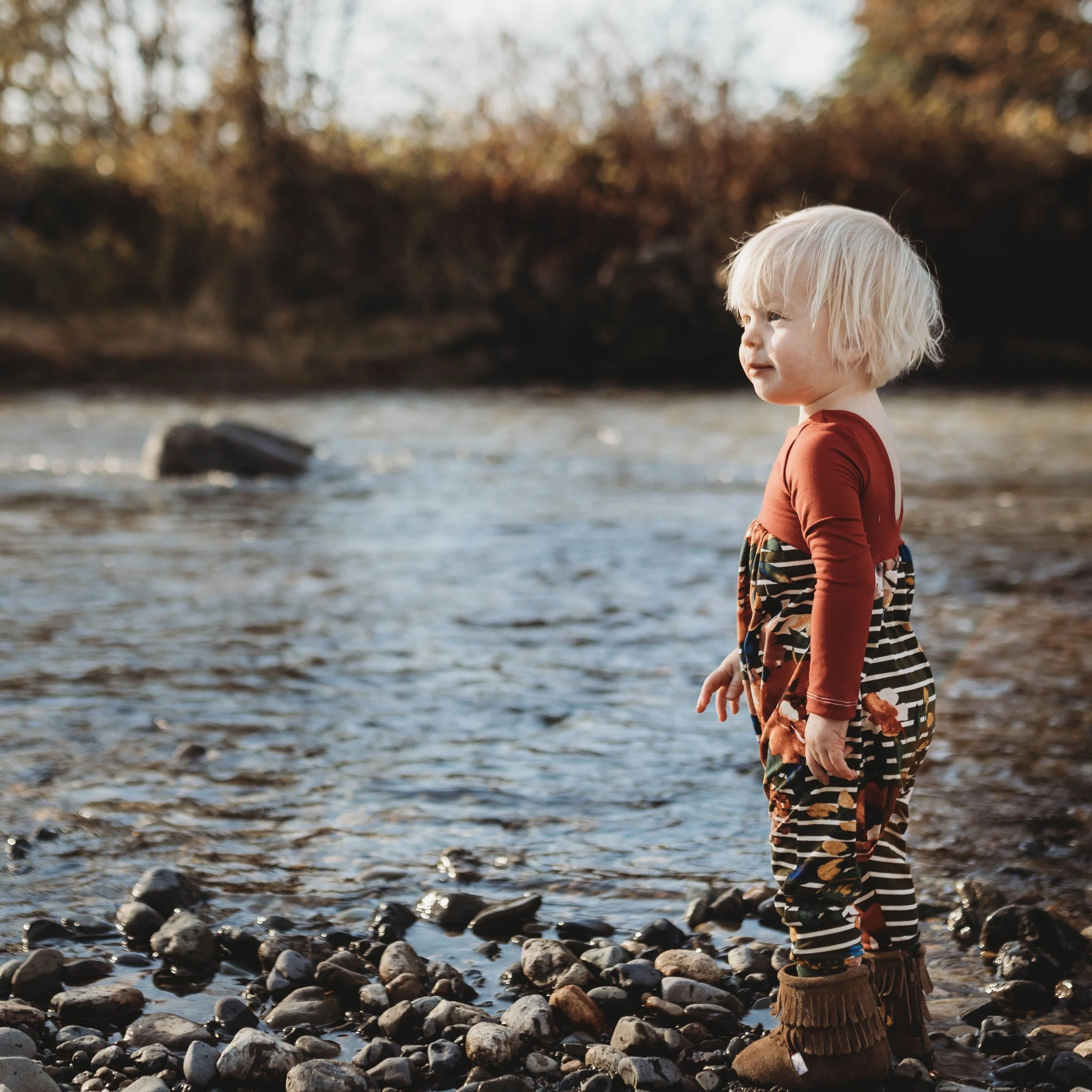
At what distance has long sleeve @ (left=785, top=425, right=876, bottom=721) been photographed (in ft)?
6.39

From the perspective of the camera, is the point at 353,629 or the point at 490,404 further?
the point at 490,404

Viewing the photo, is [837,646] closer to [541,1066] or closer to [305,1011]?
[541,1066]

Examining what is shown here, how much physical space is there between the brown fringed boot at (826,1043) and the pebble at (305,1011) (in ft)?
1.99

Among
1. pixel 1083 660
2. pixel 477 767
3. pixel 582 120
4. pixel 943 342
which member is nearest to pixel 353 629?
pixel 477 767

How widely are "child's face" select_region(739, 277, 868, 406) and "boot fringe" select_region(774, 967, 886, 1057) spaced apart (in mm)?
870

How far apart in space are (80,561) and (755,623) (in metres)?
4.51

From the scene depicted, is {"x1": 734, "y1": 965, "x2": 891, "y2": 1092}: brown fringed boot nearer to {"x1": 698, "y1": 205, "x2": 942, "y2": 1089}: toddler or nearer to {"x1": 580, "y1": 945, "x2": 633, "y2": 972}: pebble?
{"x1": 698, "y1": 205, "x2": 942, "y2": 1089}: toddler

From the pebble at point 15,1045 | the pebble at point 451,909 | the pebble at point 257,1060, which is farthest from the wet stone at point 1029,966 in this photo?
the pebble at point 15,1045

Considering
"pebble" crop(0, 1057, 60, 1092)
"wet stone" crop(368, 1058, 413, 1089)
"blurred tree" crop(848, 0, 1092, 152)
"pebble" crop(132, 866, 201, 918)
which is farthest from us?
"blurred tree" crop(848, 0, 1092, 152)

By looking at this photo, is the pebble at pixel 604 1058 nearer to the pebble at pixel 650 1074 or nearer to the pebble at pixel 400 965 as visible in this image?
the pebble at pixel 650 1074

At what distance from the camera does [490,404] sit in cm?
1369

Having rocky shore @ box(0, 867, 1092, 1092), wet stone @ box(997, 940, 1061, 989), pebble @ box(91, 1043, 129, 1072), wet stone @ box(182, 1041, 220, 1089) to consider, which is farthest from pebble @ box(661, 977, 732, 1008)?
pebble @ box(91, 1043, 129, 1072)

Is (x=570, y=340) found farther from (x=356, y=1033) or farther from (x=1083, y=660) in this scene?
(x=356, y=1033)

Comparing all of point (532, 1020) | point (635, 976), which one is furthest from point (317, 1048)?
point (635, 976)
